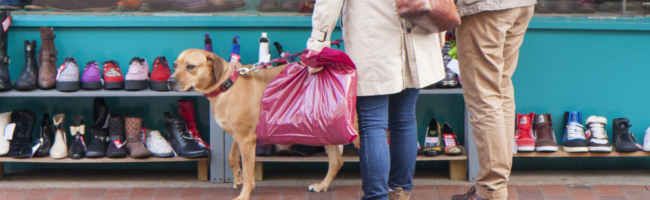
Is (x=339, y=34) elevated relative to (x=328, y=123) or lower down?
elevated

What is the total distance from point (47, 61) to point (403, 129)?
2.57 m

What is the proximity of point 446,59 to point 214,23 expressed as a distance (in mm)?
1640

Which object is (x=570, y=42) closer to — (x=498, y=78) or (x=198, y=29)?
(x=498, y=78)

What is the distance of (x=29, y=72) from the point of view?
15.5 ft

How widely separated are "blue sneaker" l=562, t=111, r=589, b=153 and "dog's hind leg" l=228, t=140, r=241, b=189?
2236 mm

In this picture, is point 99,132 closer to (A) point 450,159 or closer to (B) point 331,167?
(B) point 331,167

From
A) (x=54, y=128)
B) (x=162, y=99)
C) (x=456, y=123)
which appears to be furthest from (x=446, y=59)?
(x=54, y=128)

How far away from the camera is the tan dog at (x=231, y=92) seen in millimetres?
4156

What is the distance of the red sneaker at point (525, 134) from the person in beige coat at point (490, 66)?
1.09 meters

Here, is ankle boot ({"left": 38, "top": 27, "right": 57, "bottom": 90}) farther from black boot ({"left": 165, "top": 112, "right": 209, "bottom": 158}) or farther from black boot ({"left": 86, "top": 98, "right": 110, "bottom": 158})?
black boot ({"left": 165, "top": 112, "right": 209, "bottom": 158})

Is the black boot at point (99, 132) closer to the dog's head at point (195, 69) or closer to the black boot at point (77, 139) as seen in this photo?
the black boot at point (77, 139)

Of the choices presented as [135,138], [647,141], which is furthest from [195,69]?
[647,141]

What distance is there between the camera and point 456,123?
16.9 feet

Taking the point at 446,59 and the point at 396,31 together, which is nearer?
the point at 396,31
